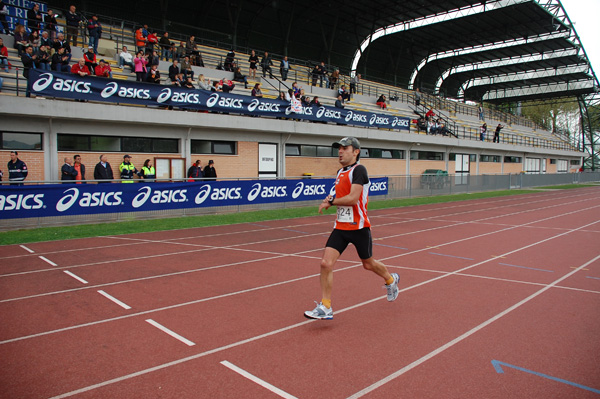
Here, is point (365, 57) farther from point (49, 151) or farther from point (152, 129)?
point (49, 151)

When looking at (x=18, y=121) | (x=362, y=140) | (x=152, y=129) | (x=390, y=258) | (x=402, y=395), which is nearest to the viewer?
(x=402, y=395)

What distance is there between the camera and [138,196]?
15.1 meters

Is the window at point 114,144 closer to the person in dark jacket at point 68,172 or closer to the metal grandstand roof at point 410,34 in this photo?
the person in dark jacket at point 68,172

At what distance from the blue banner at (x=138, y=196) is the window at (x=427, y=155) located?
15.0 meters

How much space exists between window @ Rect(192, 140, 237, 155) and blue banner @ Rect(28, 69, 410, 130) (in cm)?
189

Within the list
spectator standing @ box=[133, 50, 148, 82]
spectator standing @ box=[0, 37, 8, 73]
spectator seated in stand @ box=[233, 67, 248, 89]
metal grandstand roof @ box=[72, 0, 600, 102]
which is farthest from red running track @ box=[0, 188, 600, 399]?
metal grandstand roof @ box=[72, 0, 600, 102]

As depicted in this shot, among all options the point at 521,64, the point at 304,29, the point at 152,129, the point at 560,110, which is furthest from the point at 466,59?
the point at 152,129

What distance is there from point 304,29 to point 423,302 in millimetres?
39015

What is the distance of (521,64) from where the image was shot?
54969 millimetres

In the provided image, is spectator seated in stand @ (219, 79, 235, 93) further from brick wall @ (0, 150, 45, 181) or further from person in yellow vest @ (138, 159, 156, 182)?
brick wall @ (0, 150, 45, 181)

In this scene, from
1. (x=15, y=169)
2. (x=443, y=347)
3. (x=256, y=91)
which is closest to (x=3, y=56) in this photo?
(x=15, y=169)

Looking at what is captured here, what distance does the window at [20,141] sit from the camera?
1506 cm

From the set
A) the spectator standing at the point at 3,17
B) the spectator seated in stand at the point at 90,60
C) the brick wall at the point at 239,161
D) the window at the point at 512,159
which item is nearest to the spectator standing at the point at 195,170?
the brick wall at the point at 239,161

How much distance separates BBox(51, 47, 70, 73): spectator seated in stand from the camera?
51.3 feet
